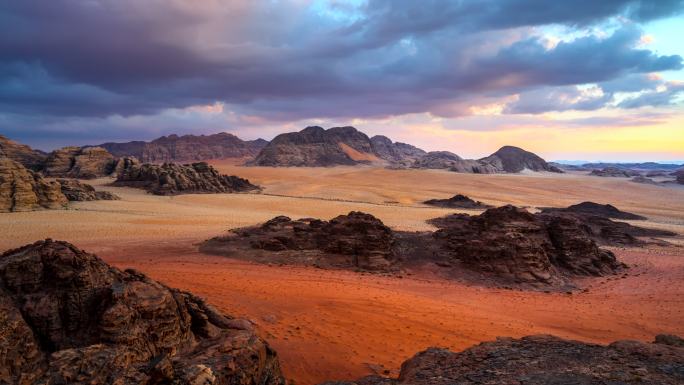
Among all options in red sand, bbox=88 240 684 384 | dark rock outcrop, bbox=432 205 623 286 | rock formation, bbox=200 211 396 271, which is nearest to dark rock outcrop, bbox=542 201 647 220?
dark rock outcrop, bbox=432 205 623 286

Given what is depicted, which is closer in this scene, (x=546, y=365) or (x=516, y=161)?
(x=546, y=365)

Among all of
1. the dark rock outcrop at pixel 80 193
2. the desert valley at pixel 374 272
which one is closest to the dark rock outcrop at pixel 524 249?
the desert valley at pixel 374 272

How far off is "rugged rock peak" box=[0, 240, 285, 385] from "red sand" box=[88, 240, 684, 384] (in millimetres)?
2244

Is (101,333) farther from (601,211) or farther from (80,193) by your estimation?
(601,211)

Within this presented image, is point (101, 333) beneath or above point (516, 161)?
beneath

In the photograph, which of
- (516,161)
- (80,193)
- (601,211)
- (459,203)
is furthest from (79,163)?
(516,161)

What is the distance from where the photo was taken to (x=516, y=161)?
150750 mm

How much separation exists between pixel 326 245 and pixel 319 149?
132509 millimetres

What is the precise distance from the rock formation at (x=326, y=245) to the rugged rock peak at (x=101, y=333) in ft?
36.5

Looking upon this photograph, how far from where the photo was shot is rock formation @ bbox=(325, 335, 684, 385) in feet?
18.4

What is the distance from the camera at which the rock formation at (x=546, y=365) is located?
5613 mm

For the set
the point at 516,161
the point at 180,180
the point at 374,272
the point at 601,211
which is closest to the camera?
the point at 374,272

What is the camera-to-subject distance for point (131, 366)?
15.5ft

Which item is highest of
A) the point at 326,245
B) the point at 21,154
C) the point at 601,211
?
the point at 21,154
